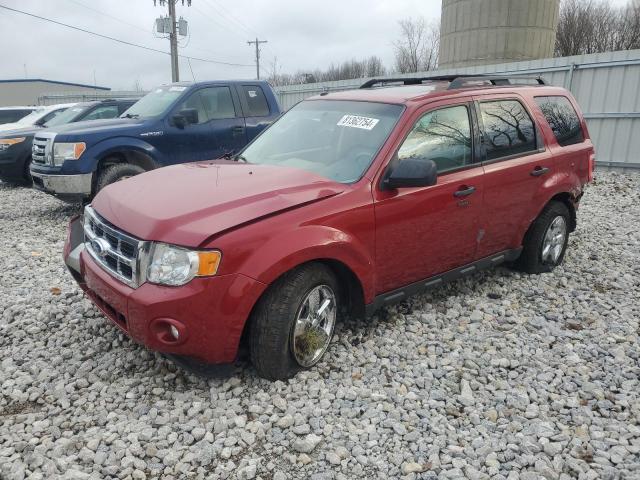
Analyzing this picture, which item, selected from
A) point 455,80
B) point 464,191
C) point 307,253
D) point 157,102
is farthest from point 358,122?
point 157,102

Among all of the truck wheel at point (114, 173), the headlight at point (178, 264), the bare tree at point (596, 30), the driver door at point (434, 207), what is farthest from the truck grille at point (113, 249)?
the bare tree at point (596, 30)

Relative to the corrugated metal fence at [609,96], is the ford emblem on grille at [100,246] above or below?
below

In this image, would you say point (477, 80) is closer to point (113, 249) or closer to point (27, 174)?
point (113, 249)

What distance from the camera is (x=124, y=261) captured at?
113 inches

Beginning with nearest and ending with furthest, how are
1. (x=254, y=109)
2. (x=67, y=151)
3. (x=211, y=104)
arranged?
1. (x=67, y=151)
2. (x=211, y=104)
3. (x=254, y=109)

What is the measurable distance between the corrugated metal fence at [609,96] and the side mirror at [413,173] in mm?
8896

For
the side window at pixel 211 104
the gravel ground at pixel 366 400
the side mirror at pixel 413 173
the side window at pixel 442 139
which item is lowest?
the gravel ground at pixel 366 400

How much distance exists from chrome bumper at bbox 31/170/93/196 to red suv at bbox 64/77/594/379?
3.41 m

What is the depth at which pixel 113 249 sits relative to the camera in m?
3.00

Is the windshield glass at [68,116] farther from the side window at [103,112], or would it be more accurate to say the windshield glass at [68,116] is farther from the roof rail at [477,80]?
the roof rail at [477,80]

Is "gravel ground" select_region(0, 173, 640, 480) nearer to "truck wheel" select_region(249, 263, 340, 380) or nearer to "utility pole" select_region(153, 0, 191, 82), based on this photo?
"truck wheel" select_region(249, 263, 340, 380)

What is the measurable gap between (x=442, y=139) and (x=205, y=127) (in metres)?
4.67

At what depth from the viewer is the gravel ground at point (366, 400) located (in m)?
2.54

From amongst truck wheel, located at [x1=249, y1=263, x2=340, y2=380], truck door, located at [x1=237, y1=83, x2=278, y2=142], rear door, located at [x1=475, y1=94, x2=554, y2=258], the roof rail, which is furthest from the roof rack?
truck door, located at [x1=237, y1=83, x2=278, y2=142]
